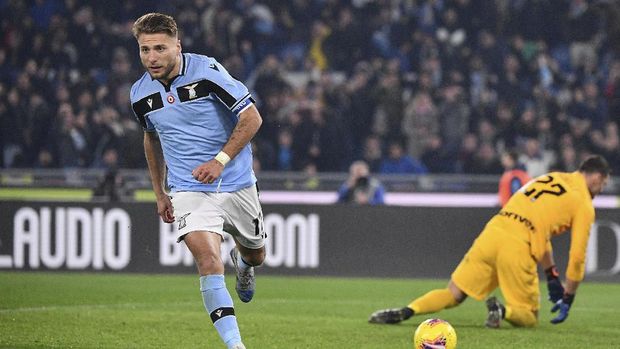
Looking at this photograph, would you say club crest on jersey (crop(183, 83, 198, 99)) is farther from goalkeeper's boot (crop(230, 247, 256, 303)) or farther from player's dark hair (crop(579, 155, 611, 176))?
player's dark hair (crop(579, 155, 611, 176))

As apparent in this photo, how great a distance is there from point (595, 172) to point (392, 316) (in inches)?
81.0

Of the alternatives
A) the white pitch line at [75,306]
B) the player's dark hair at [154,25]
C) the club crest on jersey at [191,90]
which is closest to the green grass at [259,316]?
the white pitch line at [75,306]

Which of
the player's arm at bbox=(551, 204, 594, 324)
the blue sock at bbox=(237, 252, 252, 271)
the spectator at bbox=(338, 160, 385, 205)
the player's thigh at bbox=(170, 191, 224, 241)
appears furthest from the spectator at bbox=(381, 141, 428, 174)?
the player's thigh at bbox=(170, 191, 224, 241)

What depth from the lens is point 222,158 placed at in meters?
6.99

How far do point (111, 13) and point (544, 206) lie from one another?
12.7 metres

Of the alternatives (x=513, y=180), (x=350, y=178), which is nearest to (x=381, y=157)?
(x=350, y=178)

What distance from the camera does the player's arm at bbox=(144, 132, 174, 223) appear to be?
25.3ft

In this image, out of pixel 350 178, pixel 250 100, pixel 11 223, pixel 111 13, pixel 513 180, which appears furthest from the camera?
pixel 111 13

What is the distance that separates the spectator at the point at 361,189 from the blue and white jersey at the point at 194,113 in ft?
28.0

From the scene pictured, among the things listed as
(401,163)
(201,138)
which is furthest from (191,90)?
(401,163)

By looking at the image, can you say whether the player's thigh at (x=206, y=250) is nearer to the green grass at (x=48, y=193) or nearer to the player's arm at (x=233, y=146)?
the player's arm at (x=233, y=146)

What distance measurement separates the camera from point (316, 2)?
20672 mm

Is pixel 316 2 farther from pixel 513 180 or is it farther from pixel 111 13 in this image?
pixel 513 180

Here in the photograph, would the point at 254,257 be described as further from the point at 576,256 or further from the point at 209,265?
the point at 576,256
